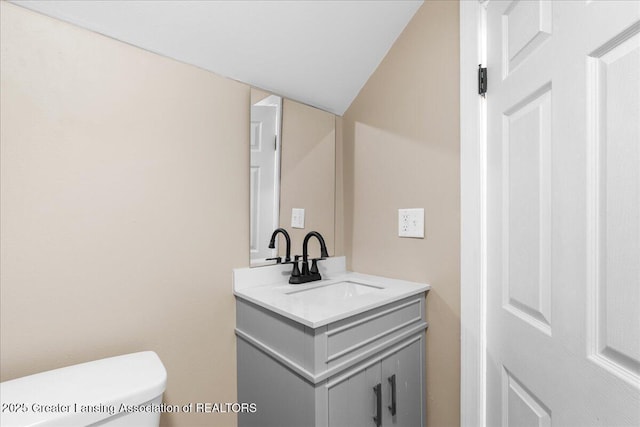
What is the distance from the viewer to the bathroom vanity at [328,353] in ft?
2.97

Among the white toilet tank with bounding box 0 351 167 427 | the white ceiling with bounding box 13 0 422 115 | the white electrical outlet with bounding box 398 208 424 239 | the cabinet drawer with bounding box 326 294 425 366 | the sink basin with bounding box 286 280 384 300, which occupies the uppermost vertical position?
the white ceiling with bounding box 13 0 422 115

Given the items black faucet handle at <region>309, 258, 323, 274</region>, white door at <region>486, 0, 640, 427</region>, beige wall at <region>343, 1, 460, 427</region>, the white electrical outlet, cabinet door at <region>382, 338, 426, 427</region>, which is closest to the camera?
white door at <region>486, 0, 640, 427</region>

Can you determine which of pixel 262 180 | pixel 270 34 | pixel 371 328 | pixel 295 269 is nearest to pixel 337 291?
pixel 295 269

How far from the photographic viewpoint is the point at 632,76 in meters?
0.54

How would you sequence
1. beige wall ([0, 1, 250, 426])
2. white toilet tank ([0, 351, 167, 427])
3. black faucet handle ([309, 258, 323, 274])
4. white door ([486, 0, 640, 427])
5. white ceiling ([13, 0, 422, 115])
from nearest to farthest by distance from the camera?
1. white door ([486, 0, 640, 427])
2. white toilet tank ([0, 351, 167, 427])
3. beige wall ([0, 1, 250, 426])
4. white ceiling ([13, 0, 422, 115])
5. black faucet handle ([309, 258, 323, 274])

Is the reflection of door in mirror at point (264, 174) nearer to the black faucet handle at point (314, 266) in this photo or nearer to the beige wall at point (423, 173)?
the black faucet handle at point (314, 266)

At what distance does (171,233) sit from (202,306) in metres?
0.30

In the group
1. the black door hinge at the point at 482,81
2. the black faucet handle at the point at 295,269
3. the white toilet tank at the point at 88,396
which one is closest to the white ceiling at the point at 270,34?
the black door hinge at the point at 482,81

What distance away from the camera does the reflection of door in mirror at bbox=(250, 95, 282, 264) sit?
132 centimetres

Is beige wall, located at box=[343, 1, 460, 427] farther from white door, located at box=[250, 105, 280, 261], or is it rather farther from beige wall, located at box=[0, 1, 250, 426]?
beige wall, located at box=[0, 1, 250, 426]

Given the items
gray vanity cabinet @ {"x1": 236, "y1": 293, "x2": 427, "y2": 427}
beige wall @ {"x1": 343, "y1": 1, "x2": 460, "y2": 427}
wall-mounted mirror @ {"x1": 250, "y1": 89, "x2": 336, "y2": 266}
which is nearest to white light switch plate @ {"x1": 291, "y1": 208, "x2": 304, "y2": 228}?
wall-mounted mirror @ {"x1": 250, "y1": 89, "x2": 336, "y2": 266}

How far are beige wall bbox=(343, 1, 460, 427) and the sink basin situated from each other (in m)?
0.14

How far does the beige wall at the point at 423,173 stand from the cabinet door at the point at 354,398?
36 cm

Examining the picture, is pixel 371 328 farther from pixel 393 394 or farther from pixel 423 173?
pixel 423 173
